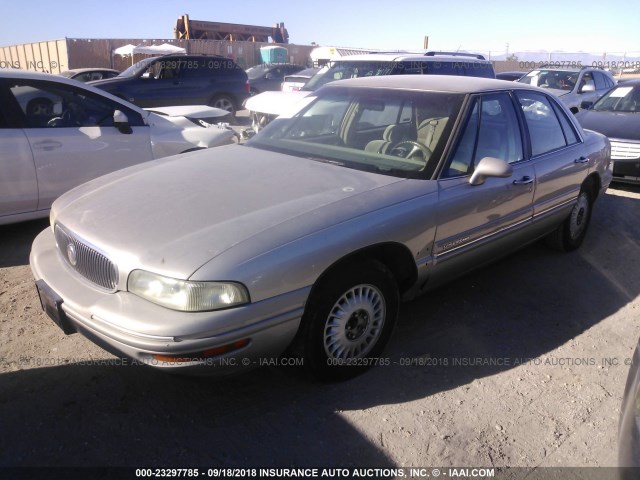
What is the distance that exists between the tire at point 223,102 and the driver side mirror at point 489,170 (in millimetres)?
10654

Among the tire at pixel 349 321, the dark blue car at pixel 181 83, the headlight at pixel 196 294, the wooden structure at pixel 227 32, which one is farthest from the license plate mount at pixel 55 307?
the wooden structure at pixel 227 32

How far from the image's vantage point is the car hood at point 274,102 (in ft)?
26.2

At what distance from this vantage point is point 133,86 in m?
11.7

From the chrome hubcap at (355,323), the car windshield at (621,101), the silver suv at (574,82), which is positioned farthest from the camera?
the silver suv at (574,82)

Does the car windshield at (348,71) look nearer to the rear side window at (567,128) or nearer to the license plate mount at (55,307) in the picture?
the rear side window at (567,128)

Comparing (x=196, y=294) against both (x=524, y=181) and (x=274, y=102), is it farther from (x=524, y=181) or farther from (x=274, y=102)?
(x=274, y=102)

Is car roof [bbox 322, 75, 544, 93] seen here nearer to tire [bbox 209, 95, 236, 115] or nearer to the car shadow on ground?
the car shadow on ground

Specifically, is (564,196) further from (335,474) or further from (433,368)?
(335,474)

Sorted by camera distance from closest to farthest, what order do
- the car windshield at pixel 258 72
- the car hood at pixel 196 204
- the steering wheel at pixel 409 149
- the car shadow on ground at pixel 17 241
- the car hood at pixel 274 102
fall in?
the car hood at pixel 196 204 → the steering wheel at pixel 409 149 → the car shadow on ground at pixel 17 241 → the car hood at pixel 274 102 → the car windshield at pixel 258 72

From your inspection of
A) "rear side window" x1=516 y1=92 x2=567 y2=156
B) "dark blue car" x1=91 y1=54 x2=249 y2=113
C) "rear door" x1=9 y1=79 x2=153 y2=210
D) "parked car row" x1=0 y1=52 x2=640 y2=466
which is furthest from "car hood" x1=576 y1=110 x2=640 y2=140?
"dark blue car" x1=91 y1=54 x2=249 y2=113

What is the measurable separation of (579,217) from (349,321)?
316 centimetres

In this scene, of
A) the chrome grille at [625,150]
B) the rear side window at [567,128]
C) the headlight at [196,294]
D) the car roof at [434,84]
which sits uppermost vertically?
the car roof at [434,84]

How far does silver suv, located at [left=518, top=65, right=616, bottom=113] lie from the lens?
1261 centimetres

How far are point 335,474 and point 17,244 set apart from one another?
3824 mm
